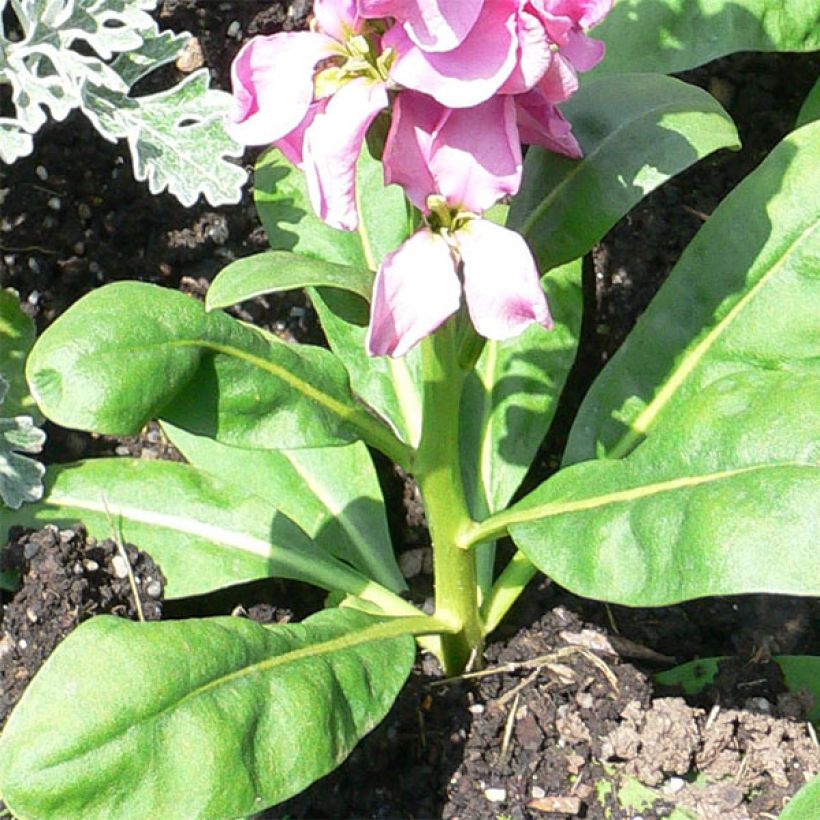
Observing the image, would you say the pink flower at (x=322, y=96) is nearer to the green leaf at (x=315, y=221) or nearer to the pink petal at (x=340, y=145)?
the pink petal at (x=340, y=145)

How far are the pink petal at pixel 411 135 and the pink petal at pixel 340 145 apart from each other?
1.1 inches

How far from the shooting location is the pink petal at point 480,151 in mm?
1072

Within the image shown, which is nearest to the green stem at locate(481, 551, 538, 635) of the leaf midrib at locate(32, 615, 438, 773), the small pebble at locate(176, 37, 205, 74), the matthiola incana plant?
the matthiola incana plant

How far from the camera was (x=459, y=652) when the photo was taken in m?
1.60

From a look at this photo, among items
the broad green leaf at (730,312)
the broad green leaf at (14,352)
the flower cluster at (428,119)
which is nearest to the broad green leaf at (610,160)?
the broad green leaf at (730,312)

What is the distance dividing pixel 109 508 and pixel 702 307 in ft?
2.57

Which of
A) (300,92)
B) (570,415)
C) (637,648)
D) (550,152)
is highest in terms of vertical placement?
(300,92)

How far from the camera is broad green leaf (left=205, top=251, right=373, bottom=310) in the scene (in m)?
1.13

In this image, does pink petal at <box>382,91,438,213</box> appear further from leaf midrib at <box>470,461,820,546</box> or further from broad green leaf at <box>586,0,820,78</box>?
broad green leaf at <box>586,0,820,78</box>

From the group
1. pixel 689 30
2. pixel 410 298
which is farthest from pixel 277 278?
pixel 689 30

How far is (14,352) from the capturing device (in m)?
1.75

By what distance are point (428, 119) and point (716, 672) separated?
835 millimetres

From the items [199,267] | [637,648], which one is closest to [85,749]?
[637,648]

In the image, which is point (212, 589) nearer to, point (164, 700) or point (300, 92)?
point (164, 700)
